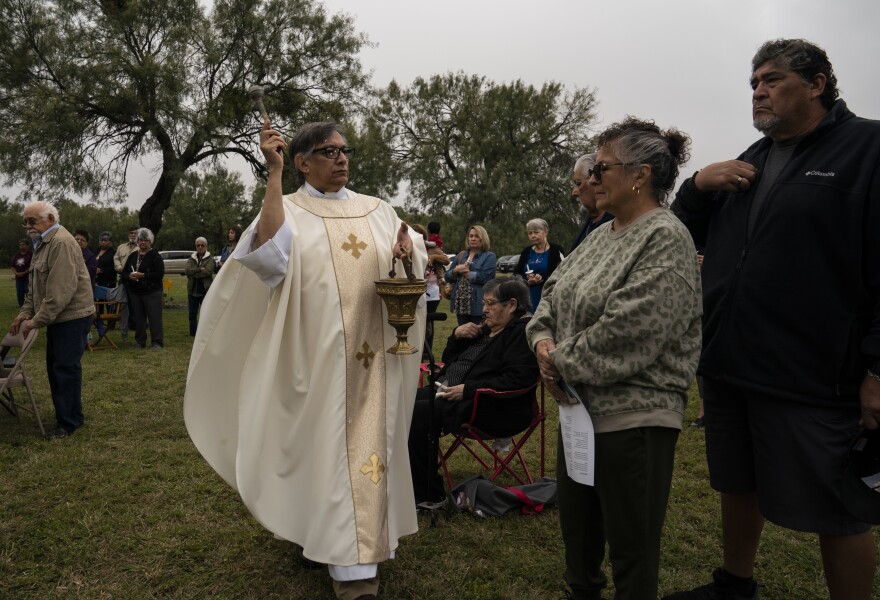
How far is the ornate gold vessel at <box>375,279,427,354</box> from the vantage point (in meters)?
2.83

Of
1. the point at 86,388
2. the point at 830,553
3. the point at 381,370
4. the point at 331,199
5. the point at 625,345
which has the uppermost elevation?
the point at 331,199

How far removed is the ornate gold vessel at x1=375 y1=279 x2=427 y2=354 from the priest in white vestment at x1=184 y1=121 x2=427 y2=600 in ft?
0.57

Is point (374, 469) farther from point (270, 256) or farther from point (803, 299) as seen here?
point (803, 299)

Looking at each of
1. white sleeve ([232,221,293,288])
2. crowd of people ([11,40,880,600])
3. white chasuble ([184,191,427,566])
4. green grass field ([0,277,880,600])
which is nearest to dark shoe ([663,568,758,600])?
crowd of people ([11,40,880,600])

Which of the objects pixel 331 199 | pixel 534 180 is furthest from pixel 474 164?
pixel 331 199

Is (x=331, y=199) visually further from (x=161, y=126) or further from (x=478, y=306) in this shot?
(x=161, y=126)

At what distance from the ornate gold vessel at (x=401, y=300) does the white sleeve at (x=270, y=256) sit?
41cm

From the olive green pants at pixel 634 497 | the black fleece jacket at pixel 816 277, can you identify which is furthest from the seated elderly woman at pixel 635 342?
the black fleece jacket at pixel 816 277

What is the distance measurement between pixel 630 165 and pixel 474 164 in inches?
1178

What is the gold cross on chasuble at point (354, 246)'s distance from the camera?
303 centimetres

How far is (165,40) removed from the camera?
52.7 feet

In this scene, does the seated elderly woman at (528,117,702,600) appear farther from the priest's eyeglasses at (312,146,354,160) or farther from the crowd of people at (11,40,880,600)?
the priest's eyeglasses at (312,146,354,160)

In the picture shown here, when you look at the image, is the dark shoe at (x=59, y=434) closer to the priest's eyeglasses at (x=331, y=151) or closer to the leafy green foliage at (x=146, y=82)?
the priest's eyeglasses at (x=331, y=151)

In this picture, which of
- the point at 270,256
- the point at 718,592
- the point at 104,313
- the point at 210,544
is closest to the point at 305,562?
the point at 210,544
